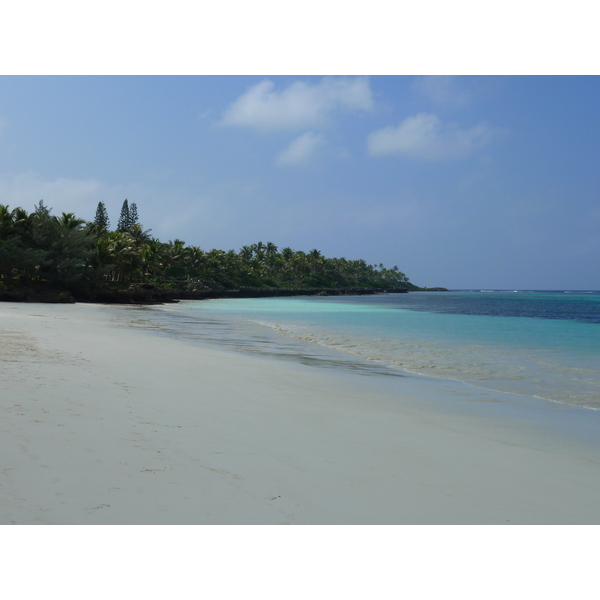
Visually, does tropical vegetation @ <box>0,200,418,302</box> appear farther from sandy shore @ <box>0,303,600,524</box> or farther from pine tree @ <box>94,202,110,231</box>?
sandy shore @ <box>0,303,600,524</box>

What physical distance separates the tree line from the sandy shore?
37391 millimetres

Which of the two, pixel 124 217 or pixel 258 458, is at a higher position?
pixel 124 217

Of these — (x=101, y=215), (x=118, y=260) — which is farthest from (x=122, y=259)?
(x=101, y=215)

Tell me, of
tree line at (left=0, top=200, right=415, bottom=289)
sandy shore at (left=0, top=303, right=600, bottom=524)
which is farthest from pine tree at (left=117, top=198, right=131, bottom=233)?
sandy shore at (left=0, top=303, right=600, bottom=524)

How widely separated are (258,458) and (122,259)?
56.6 meters

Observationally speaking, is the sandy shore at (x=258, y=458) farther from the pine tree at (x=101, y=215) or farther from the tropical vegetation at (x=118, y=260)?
the pine tree at (x=101, y=215)

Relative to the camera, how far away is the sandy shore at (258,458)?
352 cm

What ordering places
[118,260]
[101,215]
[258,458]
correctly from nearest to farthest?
[258,458] → [118,260] → [101,215]

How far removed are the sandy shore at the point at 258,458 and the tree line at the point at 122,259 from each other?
3739cm

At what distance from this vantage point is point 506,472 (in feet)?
15.2

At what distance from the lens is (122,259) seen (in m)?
56.9

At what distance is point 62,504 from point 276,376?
659 centimetres

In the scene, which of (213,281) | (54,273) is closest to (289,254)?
(213,281)

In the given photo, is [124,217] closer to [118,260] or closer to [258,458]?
[118,260]
